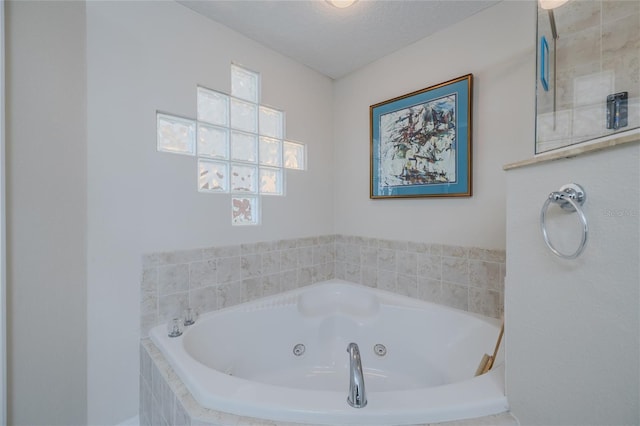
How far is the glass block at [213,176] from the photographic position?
5.31 feet

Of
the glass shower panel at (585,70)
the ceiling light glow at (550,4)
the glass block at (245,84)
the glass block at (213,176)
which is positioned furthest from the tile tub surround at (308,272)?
the ceiling light glow at (550,4)

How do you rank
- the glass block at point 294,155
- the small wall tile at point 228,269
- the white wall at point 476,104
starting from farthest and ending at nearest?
the glass block at point 294,155 → the small wall tile at point 228,269 → the white wall at point 476,104

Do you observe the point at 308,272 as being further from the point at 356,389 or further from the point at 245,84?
the point at 245,84

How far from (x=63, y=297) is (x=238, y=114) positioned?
4.55 feet

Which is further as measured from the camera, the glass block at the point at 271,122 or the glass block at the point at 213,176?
the glass block at the point at 271,122

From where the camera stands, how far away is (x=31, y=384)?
1104 mm

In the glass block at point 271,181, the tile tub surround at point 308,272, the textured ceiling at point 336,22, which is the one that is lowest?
the tile tub surround at point 308,272

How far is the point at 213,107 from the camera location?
1668mm

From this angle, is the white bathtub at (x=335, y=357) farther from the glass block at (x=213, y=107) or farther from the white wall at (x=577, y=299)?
the glass block at (x=213, y=107)

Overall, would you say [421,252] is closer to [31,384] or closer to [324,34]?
[324,34]

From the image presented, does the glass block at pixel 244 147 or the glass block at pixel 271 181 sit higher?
the glass block at pixel 244 147

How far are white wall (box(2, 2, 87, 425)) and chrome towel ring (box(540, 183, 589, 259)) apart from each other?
6.02 ft

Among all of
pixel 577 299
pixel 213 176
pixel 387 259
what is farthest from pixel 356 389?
pixel 213 176

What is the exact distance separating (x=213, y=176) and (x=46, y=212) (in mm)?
785
